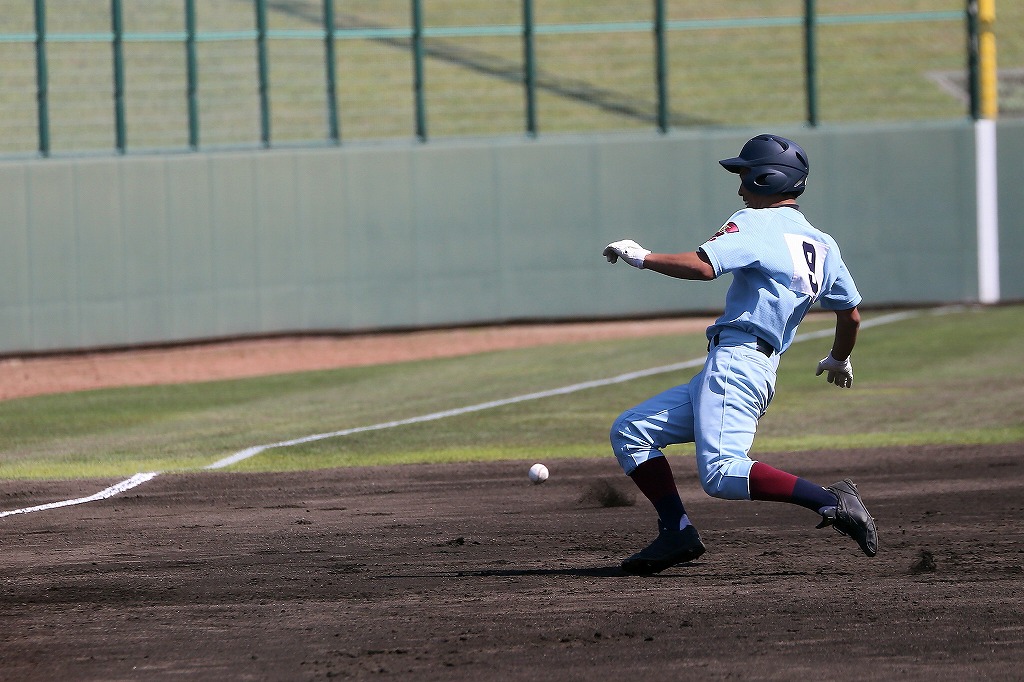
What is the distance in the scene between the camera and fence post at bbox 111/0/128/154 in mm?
19375

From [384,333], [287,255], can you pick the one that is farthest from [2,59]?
[384,333]

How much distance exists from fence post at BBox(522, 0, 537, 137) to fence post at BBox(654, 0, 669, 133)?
6.09 feet

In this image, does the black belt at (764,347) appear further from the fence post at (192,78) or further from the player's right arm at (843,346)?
the fence post at (192,78)

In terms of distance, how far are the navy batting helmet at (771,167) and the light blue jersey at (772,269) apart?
10cm

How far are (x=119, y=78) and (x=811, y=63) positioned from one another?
9999 millimetres

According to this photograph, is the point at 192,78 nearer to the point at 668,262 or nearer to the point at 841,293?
the point at 841,293

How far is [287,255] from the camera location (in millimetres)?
20156

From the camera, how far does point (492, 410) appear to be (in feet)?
44.5

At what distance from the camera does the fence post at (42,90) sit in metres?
19.1

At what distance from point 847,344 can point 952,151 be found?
1582cm

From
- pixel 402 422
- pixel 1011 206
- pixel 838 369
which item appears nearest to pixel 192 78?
pixel 402 422

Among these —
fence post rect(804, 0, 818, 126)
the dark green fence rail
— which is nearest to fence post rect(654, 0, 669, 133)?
the dark green fence rail

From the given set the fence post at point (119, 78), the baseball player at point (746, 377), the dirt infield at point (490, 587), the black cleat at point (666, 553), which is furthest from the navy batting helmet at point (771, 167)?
the fence post at point (119, 78)

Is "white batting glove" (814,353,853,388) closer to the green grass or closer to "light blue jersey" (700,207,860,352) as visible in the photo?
"light blue jersey" (700,207,860,352)
